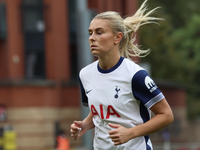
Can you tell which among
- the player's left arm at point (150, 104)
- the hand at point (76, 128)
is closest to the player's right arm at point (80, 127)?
the hand at point (76, 128)

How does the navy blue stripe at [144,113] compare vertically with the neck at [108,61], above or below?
below

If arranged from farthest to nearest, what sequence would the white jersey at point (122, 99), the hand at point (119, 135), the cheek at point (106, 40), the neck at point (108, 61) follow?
the neck at point (108, 61) < the cheek at point (106, 40) < the white jersey at point (122, 99) < the hand at point (119, 135)

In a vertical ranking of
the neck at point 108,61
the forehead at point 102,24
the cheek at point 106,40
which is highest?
the forehead at point 102,24

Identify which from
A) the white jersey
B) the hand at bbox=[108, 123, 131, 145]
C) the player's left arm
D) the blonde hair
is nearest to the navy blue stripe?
the white jersey

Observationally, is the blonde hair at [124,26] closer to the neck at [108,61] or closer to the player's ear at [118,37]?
the player's ear at [118,37]

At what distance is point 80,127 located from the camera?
13.1ft

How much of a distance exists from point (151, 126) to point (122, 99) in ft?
1.18

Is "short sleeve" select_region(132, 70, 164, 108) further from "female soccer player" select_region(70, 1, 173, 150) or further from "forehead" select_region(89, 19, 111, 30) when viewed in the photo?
"forehead" select_region(89, 19, 111, 30)

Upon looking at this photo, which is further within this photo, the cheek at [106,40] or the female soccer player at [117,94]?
the cheek at [106,40]

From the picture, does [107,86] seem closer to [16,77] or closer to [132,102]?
[132,102]

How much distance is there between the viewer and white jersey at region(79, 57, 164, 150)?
3580mm

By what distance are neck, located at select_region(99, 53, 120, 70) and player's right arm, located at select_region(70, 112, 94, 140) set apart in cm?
58

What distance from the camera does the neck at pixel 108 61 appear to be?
12.5 feet

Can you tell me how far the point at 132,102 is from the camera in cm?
368
